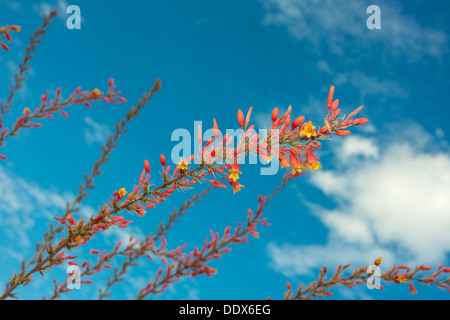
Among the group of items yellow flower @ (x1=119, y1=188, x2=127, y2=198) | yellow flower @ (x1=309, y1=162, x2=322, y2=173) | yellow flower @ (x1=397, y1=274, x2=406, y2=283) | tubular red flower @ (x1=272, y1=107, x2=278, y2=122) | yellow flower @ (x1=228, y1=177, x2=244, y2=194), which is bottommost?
yellow flower @ (x1=397, y1=274, x2=406, y2=283)

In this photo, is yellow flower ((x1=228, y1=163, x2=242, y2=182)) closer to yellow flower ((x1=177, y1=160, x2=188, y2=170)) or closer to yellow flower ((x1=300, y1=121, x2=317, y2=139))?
yellow flower ((x1=177, y1=160, x2=188, y2=170))

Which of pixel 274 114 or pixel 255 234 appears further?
pixel 255 234

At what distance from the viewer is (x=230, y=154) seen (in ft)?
7.02

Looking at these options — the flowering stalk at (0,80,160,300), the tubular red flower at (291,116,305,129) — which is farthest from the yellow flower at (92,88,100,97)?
the tubular red flower at (291,116,305,129)

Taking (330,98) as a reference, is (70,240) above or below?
below

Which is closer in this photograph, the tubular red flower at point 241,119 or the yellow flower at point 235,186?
the tubular red flower at point 241,119

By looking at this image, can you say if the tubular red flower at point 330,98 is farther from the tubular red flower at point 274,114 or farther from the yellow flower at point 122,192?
the yellow flower at point 122,192

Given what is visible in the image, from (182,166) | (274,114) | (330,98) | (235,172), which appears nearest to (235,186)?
(235,172)

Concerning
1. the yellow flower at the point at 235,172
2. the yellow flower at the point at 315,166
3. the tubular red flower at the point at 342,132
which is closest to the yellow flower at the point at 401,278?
the yellow flower at the point at 315,166

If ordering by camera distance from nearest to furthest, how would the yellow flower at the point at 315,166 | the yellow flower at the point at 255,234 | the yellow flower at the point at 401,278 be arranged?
the yellow flower at the point at 315,166
the yellow flower at the point at 401,278
the yellow flower at the point at 255,234

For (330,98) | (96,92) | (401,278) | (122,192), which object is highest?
(96,92)

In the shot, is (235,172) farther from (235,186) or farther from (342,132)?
(342,132)
